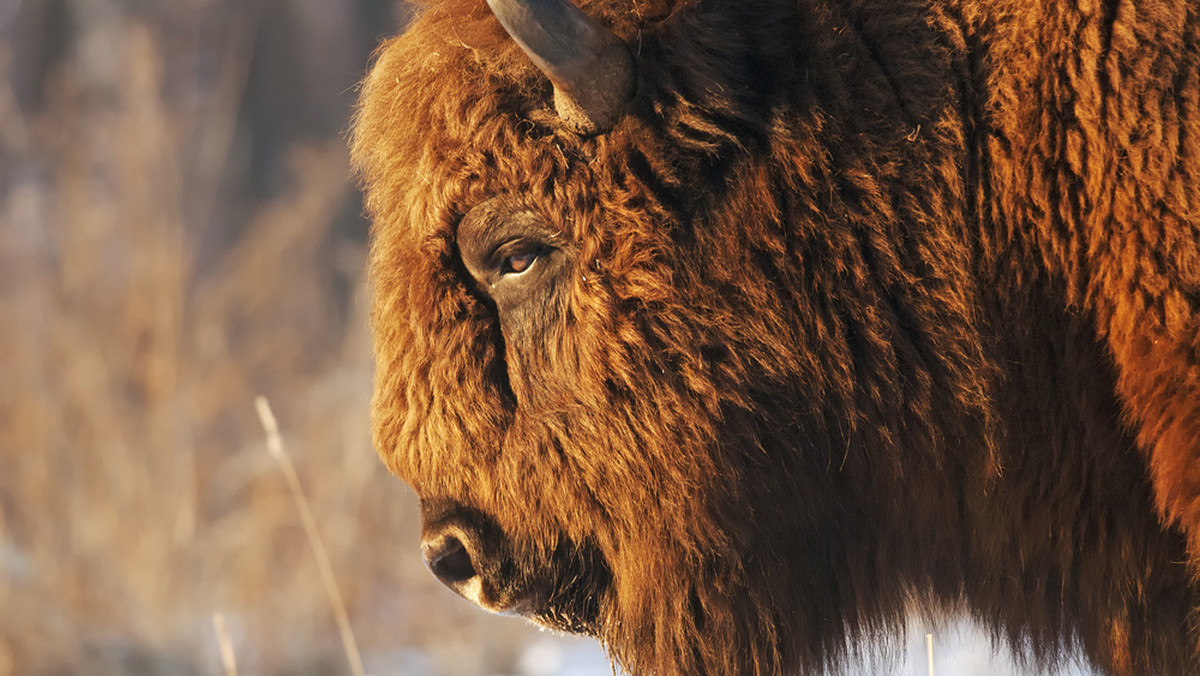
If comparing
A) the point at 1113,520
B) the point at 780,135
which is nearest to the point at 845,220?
the point at 780,135

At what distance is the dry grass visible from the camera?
6.09 metres

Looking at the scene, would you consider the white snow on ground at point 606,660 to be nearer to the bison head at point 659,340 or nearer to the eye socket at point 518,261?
the bison head at point 659,340

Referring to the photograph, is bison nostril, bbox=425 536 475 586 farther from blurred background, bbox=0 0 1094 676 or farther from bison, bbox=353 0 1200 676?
blurred background, bbox=0 0 1094 676

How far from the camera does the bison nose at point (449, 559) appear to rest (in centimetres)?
228

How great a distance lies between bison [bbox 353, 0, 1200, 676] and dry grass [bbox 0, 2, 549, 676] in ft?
12.1

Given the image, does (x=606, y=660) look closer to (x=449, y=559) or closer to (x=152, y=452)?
(x=449, y=559)

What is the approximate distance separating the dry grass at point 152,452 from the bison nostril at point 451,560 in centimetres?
365

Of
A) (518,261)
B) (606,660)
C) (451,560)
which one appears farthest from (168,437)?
(518,261)

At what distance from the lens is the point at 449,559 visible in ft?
7.53

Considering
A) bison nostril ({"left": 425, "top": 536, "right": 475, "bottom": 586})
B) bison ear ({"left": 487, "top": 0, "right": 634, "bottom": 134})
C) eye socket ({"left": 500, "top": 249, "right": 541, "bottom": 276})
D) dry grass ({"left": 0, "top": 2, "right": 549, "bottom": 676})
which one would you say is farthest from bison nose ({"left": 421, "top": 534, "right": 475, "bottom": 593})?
dry grass ({"left": 0, "top": 2, "right": 549, "bottom": 676})

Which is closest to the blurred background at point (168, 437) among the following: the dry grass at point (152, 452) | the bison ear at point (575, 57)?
the dry grass at point (152, 452)

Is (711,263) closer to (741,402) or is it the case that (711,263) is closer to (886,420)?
(741,402)

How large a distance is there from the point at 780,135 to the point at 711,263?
0.90ft

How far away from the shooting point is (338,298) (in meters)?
10.2
